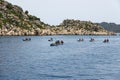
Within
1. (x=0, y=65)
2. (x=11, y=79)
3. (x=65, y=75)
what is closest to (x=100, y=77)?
(x=65, y=75)

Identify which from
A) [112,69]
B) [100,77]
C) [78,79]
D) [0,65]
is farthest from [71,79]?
[0,65]

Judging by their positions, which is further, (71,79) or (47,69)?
(47,69)

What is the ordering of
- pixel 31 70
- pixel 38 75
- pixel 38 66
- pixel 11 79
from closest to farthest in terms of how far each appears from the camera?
pixel 11 79 < pixel 38 75 < pixel 31 70 < pixel 38 66

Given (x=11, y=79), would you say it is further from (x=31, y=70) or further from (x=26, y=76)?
(x=31, y=70)

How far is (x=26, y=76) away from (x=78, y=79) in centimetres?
1092

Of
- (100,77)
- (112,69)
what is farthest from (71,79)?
(112,69)

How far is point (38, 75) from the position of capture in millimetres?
72875

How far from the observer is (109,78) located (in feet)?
226

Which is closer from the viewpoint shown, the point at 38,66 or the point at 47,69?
the point at 47,69

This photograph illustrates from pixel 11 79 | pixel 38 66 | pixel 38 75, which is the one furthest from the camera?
pixel 38 66

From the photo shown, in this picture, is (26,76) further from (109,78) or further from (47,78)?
(109,78)

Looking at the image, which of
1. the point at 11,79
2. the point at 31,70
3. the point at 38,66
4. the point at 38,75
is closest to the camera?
the point at 11,79

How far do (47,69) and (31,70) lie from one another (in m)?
4.24

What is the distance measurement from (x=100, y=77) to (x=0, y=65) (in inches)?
1184
